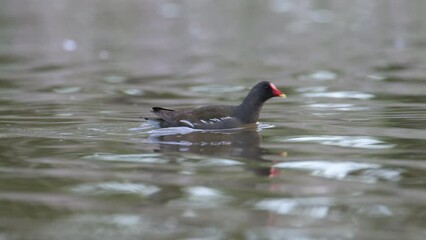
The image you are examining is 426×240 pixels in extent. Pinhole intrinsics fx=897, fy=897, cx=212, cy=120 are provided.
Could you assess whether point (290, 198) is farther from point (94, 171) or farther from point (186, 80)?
point (186, 80)

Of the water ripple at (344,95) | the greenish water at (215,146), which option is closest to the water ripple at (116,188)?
the greenish water at (215,146)

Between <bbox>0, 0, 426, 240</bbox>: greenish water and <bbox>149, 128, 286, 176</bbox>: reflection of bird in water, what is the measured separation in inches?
0.8

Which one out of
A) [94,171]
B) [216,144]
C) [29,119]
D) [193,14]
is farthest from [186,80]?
[193,14]

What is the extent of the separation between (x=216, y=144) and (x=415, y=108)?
139 inches

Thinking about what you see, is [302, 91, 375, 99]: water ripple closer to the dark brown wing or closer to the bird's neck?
the bird's neck

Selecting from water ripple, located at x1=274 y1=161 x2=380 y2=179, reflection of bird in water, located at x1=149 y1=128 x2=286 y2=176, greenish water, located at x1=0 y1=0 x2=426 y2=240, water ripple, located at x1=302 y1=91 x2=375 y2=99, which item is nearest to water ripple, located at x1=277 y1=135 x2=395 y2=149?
greenish water, located at x1=0 y1=0 x2=426 y2=240

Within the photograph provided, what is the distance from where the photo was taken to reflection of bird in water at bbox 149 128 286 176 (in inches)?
330

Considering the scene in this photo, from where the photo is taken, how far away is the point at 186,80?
51.5 ft

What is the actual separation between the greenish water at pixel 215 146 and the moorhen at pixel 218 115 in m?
0.13

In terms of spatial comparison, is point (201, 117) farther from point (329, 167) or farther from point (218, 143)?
point (329, 167)

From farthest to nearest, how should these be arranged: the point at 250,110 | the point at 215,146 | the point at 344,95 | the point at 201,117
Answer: the point at 344,95 → the point at 250,110 → the point at 201,117 → the point at 215,146

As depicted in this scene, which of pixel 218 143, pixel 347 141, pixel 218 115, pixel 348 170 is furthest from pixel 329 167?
pixel 218 115

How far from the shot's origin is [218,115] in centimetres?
981

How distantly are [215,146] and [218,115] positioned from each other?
40.1 inches
